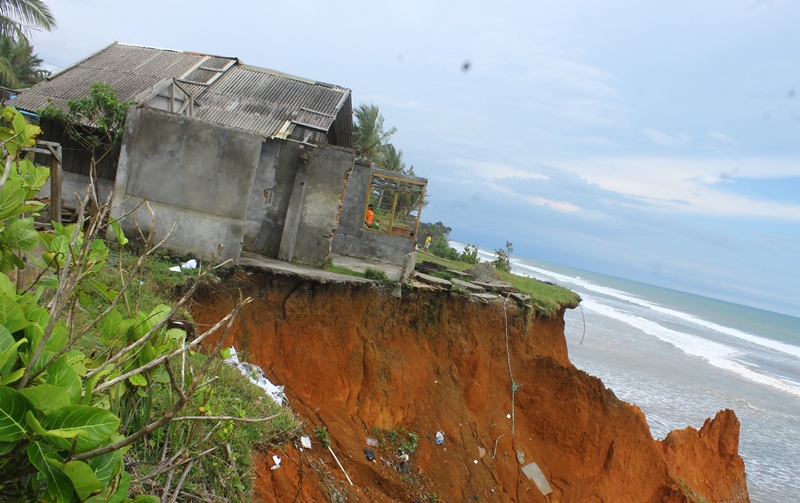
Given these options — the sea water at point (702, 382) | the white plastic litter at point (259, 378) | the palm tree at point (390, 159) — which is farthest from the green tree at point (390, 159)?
→ the white plastic litter at point (259, 378)

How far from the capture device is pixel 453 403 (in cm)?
1054

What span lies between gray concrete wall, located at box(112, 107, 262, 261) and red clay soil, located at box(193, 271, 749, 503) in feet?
3.28

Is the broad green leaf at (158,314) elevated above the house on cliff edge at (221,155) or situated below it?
below

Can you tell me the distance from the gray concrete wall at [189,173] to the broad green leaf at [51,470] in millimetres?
7273

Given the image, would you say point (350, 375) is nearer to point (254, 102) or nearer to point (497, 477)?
point (497, 477)

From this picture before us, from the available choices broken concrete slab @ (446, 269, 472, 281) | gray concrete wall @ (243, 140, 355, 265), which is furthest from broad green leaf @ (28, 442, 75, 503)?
broken concrete slab @ (446, 269, 472, 281)

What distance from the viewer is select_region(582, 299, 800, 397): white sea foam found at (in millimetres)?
29359

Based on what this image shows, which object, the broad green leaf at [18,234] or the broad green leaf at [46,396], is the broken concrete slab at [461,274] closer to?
the broad green leaf at [18,234]

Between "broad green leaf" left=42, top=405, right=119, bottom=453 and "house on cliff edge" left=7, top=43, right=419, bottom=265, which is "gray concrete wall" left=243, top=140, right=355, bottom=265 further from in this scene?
"broad green leaf" left=42, top=405, right=119, bottom=453

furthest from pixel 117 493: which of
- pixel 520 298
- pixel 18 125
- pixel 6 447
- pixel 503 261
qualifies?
pixel 503 261

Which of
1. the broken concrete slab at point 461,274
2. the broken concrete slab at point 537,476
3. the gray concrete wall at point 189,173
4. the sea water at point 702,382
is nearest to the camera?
the gray concrete wall at point 189,173

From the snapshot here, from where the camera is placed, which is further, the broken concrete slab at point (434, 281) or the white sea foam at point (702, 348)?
the white sea foam at point (702, 348)

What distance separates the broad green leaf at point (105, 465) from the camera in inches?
76.7

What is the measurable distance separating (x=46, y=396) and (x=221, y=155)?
25.3ft
